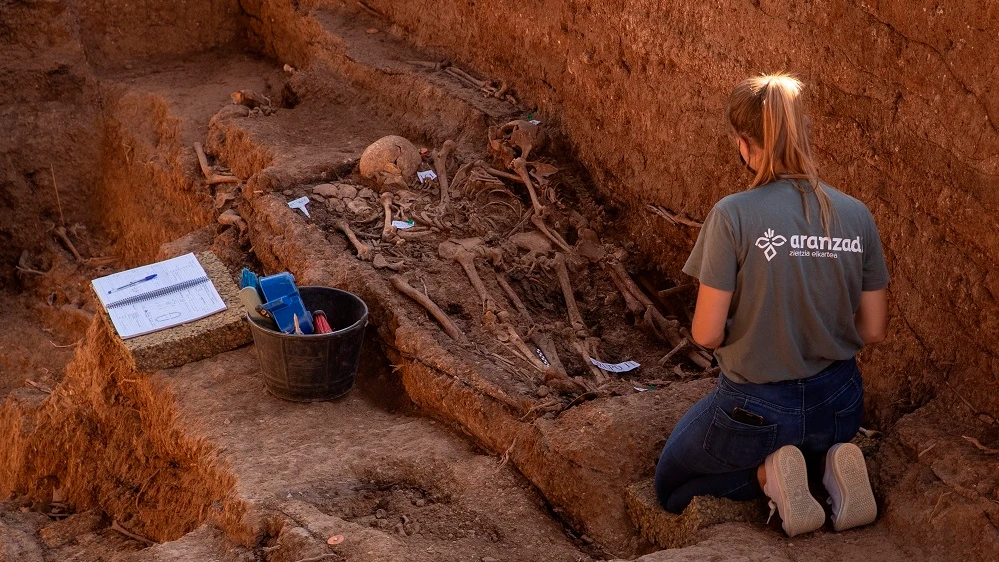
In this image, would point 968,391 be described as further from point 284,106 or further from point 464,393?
point 284,106

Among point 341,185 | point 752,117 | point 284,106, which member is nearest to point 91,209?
point 284,106

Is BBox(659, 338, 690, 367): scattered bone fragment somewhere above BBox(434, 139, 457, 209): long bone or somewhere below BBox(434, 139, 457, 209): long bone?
below

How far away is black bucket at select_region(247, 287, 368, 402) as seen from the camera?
15.9 feet

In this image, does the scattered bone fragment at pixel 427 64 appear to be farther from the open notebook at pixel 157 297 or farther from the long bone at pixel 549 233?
the open notebook at pixel 157 297

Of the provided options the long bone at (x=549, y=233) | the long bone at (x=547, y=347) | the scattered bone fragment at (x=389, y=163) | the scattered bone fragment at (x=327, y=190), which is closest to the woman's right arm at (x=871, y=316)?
the long bone at (x=547, y=347)

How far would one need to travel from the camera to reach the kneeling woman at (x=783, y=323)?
125 inches

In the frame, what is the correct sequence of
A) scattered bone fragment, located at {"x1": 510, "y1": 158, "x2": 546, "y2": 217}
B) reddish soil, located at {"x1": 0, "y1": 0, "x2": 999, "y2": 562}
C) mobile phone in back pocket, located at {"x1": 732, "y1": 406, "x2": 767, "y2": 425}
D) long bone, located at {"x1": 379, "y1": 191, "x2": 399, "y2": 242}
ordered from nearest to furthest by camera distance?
1. mobile phone in back pocket, located at {"x1": 732, "y1": 406, "x2": 767, "y2": 425}
2. reddish soil, located at {"x1": 0, "y1": 0, "x2": 999, "y2": 562}
3. long bone, located at {"x1": 379, "y1": 191, "x2": 399, "y2": 242}
4. scattered bone fragment, located at {"x1": 510, "y1": 158, "x2": 546, "y2": 217}

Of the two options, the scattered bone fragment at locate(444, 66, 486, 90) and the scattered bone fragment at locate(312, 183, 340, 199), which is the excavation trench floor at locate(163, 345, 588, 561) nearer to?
the scattered bone fragment at locate(312, 183, 340, 199)

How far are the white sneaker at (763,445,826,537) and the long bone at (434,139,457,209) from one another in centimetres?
321

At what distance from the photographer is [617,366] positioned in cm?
513

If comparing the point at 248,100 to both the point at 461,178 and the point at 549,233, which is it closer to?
the point at 461,178

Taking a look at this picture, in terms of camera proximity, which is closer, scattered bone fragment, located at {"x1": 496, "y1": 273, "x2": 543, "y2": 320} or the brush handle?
scattered bone fragment, located at {"x1": 496, "y1": 273, "x2": 543, "y2": 320}

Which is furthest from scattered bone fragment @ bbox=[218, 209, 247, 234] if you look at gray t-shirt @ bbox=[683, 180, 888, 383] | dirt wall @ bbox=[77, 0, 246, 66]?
gray t-shirt @ bbox=[683, 180, 888, 383]

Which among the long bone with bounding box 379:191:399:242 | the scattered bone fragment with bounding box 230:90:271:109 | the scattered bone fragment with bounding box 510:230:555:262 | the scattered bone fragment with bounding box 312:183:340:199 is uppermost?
the scattered bone fragment with bounding box 510:230:555:262
